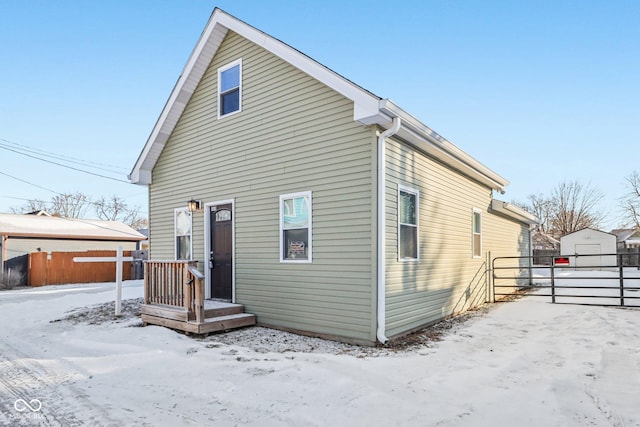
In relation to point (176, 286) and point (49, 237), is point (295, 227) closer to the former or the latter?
point (176, 286)

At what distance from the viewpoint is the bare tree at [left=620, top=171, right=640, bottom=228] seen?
33344mm

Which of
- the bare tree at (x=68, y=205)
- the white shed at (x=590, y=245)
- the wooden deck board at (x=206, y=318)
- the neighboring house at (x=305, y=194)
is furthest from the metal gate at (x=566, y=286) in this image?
the bare tree at (x=68, y=205)

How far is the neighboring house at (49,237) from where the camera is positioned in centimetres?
1761

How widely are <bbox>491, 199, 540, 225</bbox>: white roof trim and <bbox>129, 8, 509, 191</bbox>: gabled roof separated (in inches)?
20.6

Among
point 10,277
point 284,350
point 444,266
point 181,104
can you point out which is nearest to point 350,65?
point 181,104

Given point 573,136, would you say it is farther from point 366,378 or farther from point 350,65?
point 366,378

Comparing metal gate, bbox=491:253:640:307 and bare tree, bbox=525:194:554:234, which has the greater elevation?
bare tree, bbox=525:194:554:234

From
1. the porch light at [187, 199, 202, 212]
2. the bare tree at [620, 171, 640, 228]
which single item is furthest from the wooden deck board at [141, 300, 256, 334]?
the bare tree at [620, 171, 640, 228]

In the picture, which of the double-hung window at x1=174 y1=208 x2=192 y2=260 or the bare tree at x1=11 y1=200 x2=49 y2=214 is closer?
the double-hung window at x1=174 y1=208 x2=192 y2=260

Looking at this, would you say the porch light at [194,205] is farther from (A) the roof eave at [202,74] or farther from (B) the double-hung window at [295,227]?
(B) the double-hung window at [295,227]

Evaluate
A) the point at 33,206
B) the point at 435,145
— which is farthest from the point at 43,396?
the point at 33,206

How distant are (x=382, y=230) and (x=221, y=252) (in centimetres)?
397

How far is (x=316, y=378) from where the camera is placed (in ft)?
14.6

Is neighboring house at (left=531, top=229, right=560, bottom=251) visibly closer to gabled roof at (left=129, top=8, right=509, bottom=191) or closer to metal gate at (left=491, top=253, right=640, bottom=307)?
metal gate at (left=491, top=253, right=640, bottom=307)
